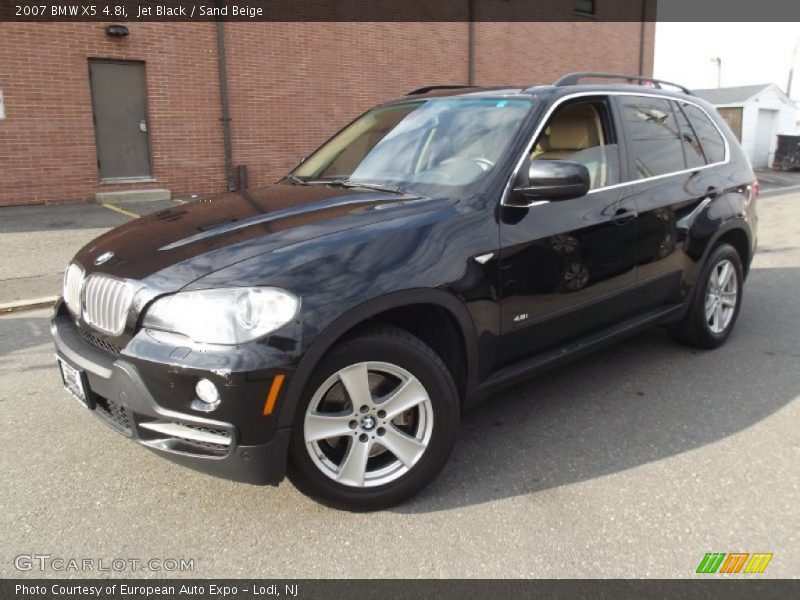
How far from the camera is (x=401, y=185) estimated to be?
133 inches

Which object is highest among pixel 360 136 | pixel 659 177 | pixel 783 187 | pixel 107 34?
pixel 107 34

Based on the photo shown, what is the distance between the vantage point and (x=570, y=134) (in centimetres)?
372

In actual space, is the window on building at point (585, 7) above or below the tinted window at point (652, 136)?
above

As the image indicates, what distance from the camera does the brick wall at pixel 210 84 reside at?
10.8 metres

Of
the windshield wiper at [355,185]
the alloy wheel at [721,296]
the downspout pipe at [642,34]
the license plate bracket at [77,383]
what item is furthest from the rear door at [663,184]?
the downspout pipe at [642,34]

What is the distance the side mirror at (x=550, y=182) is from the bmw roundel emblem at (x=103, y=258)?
1861 millimetres

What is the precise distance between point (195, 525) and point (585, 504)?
166 centimetres

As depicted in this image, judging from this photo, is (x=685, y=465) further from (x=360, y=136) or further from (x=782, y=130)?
(x=782, y=130)

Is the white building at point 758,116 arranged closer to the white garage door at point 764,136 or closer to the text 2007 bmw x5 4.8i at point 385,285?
the white garage door at point 764,136

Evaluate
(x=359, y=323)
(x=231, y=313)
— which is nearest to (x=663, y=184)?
(x=359, y=323)

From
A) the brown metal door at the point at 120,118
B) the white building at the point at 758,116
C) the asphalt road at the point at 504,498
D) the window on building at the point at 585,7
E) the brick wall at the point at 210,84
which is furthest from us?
the white building at the point at 758,116

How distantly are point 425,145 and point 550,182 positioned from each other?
84cm

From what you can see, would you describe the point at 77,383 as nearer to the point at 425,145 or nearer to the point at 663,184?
the point at 425,145
